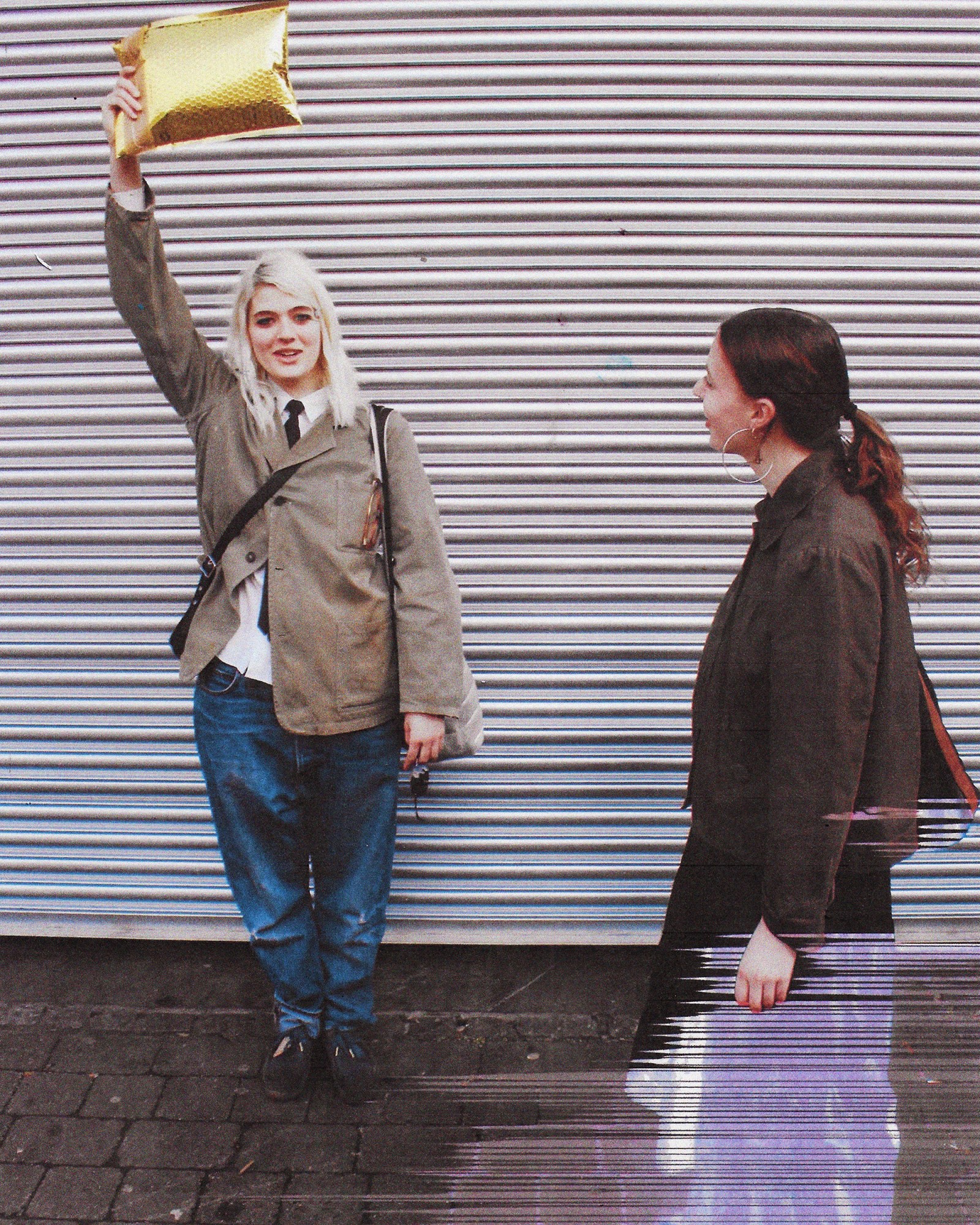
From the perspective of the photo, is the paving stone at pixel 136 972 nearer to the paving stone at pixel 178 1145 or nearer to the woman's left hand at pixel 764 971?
the paving stone at pixel 178 1145

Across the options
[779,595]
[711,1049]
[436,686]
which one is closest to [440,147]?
[436,686]

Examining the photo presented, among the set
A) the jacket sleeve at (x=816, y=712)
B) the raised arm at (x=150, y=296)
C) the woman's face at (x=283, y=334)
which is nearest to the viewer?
the jacket sleeve at (x=816, y=712)

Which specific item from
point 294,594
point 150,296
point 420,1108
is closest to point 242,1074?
point 420,1108

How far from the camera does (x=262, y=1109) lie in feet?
9.25

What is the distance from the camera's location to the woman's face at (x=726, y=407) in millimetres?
2061

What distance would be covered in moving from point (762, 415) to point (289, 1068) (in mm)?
2199

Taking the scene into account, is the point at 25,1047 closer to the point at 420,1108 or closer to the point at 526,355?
the point at 420,1108

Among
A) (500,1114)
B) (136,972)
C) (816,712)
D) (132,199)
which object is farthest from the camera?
(136,972)

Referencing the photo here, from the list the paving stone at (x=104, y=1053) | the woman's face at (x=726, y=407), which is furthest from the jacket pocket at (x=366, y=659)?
the paving stone at (x=104, y=1053)

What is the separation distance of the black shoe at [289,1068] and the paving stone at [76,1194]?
0.43 m

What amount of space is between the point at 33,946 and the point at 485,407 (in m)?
2.53

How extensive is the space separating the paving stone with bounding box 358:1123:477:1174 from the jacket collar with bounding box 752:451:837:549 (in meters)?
1.80

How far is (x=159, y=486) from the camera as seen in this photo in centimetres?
328

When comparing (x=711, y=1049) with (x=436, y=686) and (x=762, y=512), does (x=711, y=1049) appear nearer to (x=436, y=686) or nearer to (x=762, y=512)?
(x=436, y=686)
